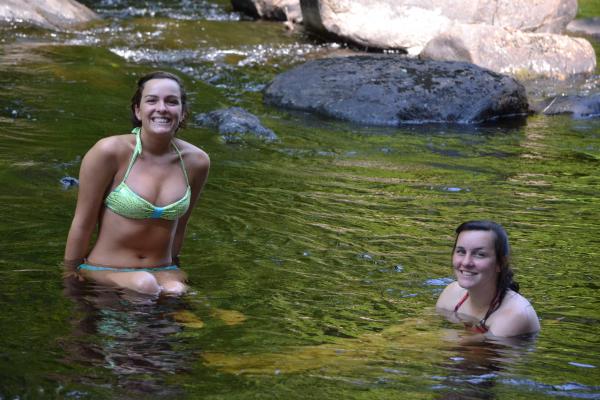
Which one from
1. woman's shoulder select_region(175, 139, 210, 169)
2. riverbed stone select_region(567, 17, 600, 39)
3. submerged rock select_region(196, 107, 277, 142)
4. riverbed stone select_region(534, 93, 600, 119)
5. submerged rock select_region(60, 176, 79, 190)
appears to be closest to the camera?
woman's shoulder select_region(175, 139, 210, 169)

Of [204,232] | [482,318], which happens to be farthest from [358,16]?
[482,318]

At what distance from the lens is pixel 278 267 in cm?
684

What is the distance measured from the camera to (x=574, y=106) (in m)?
13.4

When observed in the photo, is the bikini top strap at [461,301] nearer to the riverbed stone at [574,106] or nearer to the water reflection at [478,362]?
the water reflection at [478,362]

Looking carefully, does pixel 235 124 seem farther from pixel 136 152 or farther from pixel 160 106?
pixel 160 106

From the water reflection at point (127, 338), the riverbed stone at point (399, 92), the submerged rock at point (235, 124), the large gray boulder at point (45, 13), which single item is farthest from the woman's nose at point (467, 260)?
the large gray boulder at point (45, 13)

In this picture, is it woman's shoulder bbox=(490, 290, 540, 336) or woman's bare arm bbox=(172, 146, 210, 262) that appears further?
woman's bare arm bbox=(172, 146, 210, 262)

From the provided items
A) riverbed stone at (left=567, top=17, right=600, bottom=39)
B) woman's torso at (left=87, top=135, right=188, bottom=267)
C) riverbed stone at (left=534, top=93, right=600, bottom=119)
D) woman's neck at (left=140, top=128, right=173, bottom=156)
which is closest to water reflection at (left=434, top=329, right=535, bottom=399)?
woman's torso at (left=87, top=135, right=188, bottom=267)

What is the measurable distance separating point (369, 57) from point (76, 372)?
32.2 feet

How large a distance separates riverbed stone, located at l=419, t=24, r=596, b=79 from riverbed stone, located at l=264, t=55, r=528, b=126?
1.93 metres

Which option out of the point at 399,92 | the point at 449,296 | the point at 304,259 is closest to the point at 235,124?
the point at 399,92

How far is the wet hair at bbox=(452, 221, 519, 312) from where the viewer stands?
555 cm

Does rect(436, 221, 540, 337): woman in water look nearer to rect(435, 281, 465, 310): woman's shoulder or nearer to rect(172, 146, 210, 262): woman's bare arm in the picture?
rect(435, 281, 465, 310): woman's shoulder

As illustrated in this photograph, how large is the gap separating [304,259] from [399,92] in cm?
614
